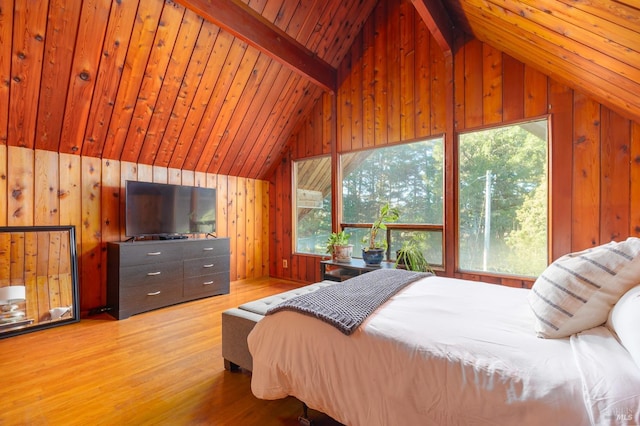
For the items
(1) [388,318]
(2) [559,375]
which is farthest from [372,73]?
(2) [559,375]

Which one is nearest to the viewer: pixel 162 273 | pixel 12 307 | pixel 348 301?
pixel 348 301

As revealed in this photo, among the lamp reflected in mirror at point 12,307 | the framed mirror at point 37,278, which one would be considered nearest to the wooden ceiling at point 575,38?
the framed mirror at point 37,278

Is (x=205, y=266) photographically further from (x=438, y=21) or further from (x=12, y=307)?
(x=438, y=21)

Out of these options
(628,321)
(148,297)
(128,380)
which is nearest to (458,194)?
(628,321)

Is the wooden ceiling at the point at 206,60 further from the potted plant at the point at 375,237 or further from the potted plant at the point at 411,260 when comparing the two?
the potted plant at the point at 411,260

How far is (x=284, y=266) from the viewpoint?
4.70 m

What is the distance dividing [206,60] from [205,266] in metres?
2.31

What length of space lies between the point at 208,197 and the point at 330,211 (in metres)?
1.68

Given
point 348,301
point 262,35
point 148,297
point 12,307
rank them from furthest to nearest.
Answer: point 148,297
point 262,35
point 12,307
point 348,301

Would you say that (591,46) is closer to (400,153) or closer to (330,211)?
(400,153)

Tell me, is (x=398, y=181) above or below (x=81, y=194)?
above

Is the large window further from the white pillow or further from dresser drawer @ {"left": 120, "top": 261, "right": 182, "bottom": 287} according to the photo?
the white pillow

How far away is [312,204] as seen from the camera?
4.51m

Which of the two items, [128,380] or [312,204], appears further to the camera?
[312,204]
